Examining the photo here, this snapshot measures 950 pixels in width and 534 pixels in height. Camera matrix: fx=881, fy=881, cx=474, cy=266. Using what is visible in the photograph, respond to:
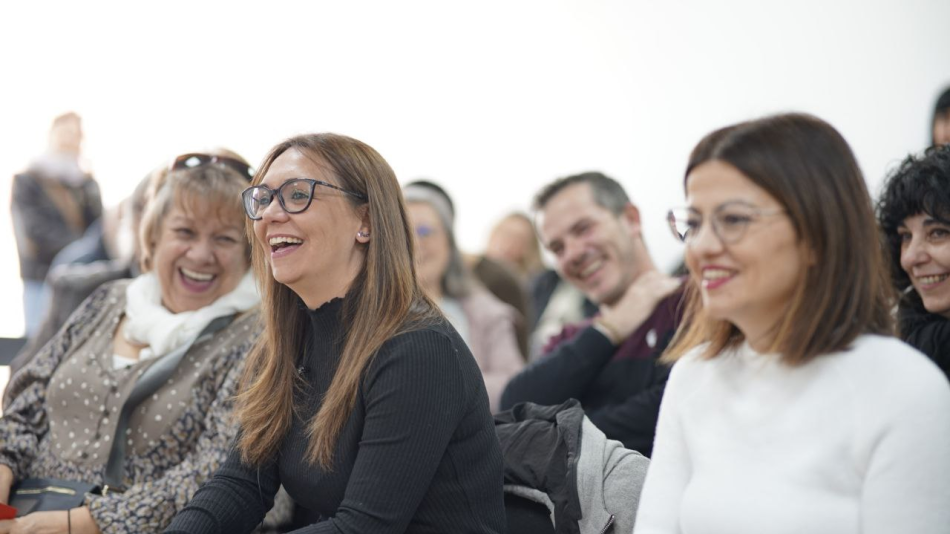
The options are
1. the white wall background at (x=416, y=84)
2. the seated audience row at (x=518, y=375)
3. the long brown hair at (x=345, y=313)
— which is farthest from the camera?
the white wall background at (x=416, y=84)

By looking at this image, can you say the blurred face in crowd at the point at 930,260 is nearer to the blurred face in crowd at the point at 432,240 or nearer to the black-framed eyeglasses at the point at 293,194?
the black-framed eyeglasses at the point at 293,194

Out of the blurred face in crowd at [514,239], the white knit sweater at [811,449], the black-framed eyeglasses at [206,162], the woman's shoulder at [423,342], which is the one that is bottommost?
the blurred face in crowd at [514,239]

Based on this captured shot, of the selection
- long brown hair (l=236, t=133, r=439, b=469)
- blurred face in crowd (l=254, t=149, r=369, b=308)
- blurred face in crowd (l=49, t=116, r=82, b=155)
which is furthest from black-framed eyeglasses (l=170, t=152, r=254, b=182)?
blurred face in crowd (l=49, t=116, r=82, b=155)

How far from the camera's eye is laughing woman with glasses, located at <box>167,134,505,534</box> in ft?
5.08

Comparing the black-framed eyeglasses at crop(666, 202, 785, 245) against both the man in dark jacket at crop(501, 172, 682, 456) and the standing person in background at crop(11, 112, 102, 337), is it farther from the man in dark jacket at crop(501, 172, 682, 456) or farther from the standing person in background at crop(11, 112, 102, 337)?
the standing person in background at crop(11, 112, 102, 337)

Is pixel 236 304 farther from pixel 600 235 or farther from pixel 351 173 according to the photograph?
pixel 600 235

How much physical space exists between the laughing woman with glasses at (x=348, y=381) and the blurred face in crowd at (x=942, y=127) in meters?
1.84

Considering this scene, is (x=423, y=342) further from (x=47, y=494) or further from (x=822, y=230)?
(x=47, y=494)

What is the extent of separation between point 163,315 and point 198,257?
180 mm

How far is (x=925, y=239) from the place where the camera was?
179 centimetres

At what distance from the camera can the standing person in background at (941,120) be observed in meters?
2.72

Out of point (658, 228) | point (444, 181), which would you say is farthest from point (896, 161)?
point (444, 181)

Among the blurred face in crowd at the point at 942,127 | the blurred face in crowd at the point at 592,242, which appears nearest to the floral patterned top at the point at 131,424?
the blurred face in crowd at the point at 592,242

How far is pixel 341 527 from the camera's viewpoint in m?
1.51
